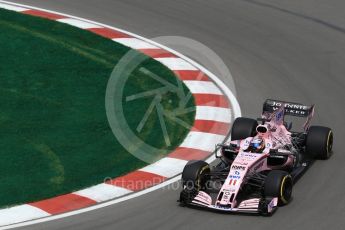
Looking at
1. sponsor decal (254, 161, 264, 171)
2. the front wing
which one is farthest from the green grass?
sponsor decal (254, 161, 264, 171)

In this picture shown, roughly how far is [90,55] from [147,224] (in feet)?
25.2

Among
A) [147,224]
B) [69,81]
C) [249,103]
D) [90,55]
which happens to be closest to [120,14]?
Answer: [90,55]

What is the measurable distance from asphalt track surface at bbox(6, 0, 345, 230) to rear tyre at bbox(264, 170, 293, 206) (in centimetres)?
18

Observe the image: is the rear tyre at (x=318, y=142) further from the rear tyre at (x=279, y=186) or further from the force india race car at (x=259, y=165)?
the rear tyre at (x=279, y=186)

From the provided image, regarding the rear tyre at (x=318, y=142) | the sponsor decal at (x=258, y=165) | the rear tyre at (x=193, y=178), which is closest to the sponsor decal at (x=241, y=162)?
the sponsor decal at (x=258, y=165)

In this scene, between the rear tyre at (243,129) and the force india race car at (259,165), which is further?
the rear tyre at (243,129)

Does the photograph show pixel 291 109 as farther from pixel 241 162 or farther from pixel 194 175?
pixel 194 175

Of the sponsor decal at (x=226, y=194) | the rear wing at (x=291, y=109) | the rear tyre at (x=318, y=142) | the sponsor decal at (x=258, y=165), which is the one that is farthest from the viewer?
the rear wing at (x=291, y=109)

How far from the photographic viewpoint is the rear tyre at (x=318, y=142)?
1505 cm

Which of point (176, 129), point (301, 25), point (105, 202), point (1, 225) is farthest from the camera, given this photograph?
point (301, 25)

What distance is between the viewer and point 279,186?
13.3m

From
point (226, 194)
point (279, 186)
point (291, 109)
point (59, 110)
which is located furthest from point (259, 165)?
point (59, 110)

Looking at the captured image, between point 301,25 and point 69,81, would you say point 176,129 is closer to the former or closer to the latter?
point 69,81

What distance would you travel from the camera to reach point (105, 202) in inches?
541
